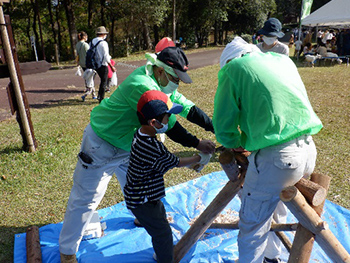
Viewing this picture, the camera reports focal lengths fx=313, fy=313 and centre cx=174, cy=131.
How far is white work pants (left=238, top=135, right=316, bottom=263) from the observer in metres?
1.92

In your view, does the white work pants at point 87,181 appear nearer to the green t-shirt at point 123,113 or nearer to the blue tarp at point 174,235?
the green t-shirt at point 123,113

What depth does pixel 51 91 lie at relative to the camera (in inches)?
450

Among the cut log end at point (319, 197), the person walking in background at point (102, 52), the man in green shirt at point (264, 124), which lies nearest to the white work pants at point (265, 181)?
the man in green shirt at point (264, 124)

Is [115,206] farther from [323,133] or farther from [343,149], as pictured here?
[323,133]

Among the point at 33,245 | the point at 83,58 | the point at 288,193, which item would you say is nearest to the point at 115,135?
the point at 288,193

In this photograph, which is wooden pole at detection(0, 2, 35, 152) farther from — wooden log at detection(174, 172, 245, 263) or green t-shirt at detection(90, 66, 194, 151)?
wooden log at detection(174, 172, 245, 263)

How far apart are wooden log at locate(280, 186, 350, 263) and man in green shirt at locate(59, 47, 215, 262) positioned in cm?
87

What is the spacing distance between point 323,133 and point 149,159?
5.03 m

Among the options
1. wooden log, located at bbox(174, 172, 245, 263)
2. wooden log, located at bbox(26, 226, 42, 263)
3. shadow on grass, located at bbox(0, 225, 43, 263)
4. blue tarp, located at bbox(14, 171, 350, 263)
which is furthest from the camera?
shadow on grass, located at bbox(0, 225, 43, 263)

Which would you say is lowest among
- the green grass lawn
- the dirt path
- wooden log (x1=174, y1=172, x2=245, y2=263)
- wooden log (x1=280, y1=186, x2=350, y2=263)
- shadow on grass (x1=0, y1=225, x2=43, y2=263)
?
the dirt path

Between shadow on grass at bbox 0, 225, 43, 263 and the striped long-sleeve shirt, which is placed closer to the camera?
the striped long-sleeve shirt

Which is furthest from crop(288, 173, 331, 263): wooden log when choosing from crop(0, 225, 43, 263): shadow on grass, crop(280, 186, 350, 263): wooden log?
crop(0, 225, 43, 263): shadow on grass

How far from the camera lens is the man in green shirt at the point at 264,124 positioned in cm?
190

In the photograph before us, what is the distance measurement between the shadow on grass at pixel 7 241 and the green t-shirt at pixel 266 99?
275 cm
